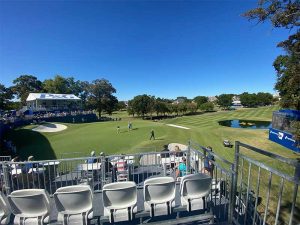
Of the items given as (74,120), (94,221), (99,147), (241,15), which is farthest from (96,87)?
(94,221)

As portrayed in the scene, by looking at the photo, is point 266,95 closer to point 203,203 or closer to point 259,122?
point 259,122

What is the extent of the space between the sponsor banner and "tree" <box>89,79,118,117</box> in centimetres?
Result: 4465

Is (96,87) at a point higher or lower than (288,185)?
higher

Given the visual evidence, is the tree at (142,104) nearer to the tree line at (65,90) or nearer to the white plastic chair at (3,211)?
the tree line at (65,90)

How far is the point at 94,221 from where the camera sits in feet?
12.7

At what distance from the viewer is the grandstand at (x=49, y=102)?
4578cm

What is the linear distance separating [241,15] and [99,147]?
15.1 metres

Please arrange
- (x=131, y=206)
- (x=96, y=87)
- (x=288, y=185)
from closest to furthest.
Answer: (x=131, y=206) < (x=288, y=185) < (x=96, y=87)

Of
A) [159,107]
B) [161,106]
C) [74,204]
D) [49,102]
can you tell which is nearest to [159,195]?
[74,204]

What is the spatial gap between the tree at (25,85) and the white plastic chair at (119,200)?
7690 centimetres

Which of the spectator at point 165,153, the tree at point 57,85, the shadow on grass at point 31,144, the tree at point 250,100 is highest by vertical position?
the tree at point 57,85

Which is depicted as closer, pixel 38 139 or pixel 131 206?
pixel 131 206

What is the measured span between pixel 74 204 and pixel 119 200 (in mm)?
697

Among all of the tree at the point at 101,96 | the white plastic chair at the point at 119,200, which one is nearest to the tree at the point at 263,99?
the tree at the point at 101,96
